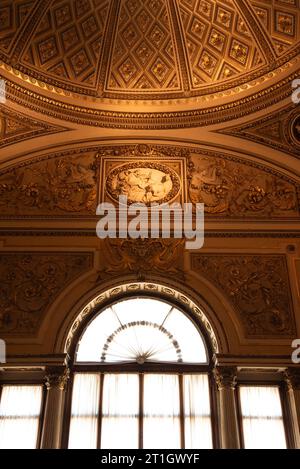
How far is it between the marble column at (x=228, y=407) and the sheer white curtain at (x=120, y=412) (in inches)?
58.1

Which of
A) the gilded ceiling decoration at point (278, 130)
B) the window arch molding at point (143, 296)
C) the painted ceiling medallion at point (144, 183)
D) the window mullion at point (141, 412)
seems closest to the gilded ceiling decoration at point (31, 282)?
the window arch molding at point (143, 296)

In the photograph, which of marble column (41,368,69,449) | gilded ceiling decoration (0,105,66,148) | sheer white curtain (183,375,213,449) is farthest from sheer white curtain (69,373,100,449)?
gilded ceiling decoration (0,105,66,148)

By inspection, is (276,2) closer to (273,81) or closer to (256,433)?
(273,81)

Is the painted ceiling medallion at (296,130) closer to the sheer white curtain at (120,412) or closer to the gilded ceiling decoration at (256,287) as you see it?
the gilded ceiling decoration at (256,287)

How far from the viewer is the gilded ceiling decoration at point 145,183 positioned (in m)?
12.5

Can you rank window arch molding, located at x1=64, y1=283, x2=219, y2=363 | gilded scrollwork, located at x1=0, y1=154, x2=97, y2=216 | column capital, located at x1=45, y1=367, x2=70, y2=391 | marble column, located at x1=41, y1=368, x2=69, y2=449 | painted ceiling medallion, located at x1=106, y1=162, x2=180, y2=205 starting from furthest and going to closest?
painted ceiling medallion, located at x1=106, y1=162, x2=180, y2=205, gilded scrollwork, located at x1=0, y1=154, x2=97, y2=216, window arch molding, located at x1=64, y1=283, x2=219, y2=363, column capital, located at x1=45, y1=367, x2=70, y2=391, marble column, located at x1=41, y1=368, x2=69, y2=449

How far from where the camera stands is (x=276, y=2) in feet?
41.2

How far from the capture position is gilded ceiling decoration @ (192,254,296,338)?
11117mm

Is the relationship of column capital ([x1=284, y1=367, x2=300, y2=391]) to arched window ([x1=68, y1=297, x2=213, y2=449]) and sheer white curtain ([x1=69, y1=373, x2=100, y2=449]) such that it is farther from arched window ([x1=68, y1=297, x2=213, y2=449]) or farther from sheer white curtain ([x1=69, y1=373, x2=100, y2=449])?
sheer white curtain ([x1=69, y1=373, x2=100, y2=449])

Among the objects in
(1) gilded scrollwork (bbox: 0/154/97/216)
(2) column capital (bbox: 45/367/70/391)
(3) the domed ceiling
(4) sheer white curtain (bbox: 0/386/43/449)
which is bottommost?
(4) sheer white curtain (bbox: 0/386/43/449)

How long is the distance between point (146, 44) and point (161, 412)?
26.5ft

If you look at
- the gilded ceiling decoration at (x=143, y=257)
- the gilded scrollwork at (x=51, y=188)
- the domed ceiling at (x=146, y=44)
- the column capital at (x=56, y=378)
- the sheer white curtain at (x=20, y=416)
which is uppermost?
the domed ceiling at (x=146, y=44)

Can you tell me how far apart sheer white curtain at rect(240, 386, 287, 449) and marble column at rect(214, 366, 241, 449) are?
0.25 metres

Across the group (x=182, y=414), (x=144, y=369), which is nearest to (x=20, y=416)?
(x=144, y=369)
